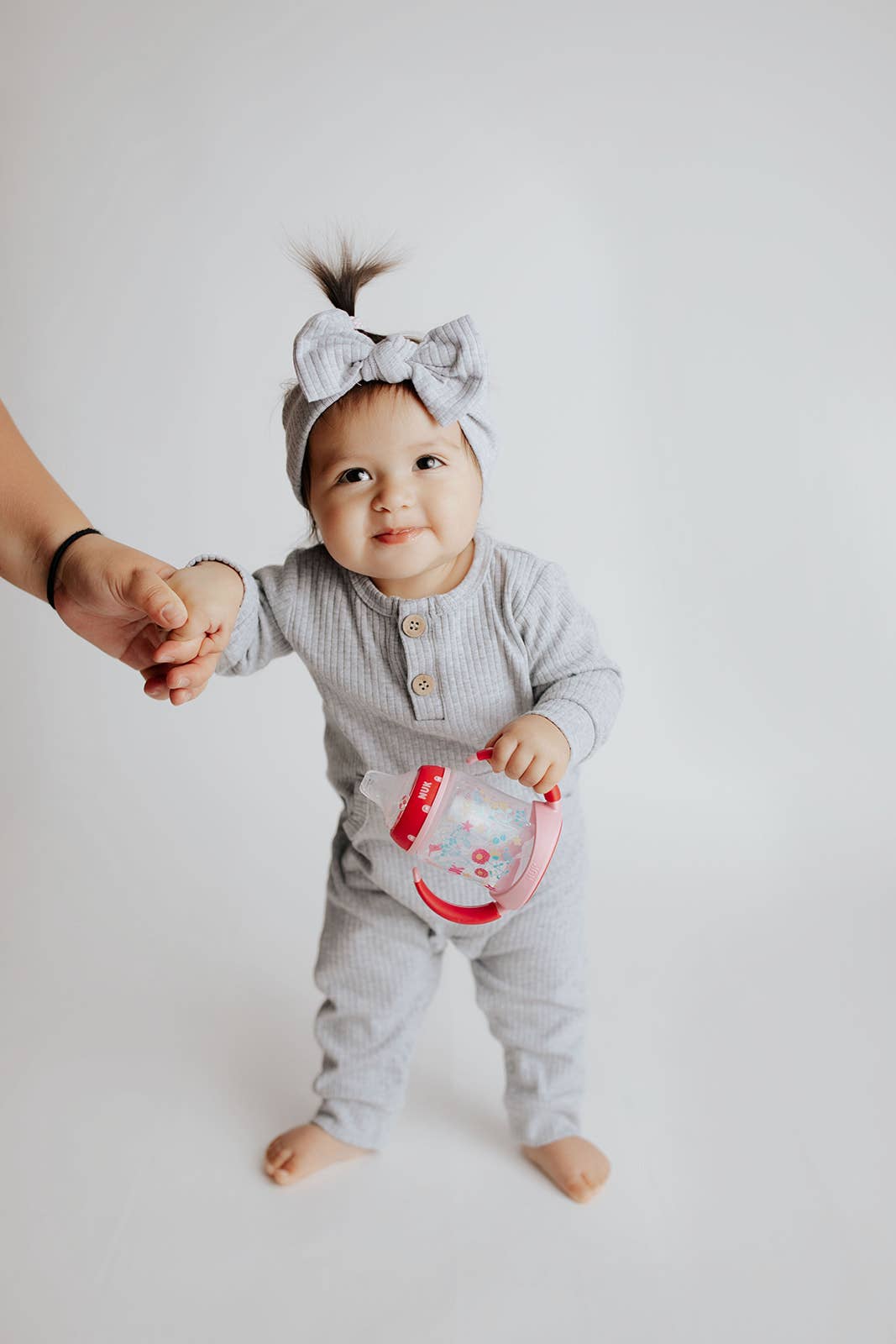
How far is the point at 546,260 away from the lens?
8.20 ft

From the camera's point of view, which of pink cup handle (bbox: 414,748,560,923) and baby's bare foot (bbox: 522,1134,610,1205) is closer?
pink cup handle (bbox: 414,748,560,923)

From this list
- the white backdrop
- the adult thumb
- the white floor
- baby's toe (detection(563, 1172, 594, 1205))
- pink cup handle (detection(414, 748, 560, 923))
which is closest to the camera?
the adult thumb

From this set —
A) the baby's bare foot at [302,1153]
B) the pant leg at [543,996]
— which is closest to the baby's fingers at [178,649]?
the pant leg at [543,996]

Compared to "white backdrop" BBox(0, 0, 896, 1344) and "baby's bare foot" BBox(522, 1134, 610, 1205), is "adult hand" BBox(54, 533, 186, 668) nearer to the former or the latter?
"white backdrop" BBox(0, 0, 896, 1344)

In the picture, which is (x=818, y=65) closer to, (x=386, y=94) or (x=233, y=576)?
(x=386, y=94)

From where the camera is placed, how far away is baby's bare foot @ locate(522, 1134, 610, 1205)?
5.63 feet

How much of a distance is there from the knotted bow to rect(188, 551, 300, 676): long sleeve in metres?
0.27

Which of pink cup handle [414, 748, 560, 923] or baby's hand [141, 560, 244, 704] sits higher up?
baby's hand [141, 560, 244, 704]

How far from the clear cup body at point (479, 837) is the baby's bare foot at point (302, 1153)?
21.8 inches

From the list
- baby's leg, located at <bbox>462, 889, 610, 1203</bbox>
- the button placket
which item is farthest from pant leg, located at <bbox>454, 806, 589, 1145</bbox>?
the button placket

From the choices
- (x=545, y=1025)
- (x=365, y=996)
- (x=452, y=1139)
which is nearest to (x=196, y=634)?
(x=365, y=996)

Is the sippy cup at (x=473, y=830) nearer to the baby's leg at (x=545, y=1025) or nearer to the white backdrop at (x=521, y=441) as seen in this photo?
the baby's leg at (x=545, y=1025)

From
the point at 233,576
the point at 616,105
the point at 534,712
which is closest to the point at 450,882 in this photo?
the point at 534,712

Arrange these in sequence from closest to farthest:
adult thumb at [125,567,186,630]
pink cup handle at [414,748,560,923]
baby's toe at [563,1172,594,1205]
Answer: adult thumb at [125,567,186,630] < pink cup handle at [414,748,560,923] < baby's toe at [563,1172,594,1205]
